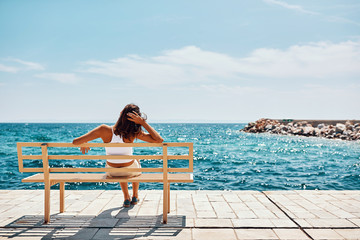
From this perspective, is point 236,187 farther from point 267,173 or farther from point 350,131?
point 350,131

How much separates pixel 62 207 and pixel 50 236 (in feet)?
3.01

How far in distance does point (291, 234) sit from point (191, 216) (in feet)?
4.54

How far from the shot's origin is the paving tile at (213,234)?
3.42m

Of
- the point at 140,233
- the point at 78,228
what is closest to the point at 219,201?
the point at 140,233

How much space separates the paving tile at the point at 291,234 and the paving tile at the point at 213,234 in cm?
58

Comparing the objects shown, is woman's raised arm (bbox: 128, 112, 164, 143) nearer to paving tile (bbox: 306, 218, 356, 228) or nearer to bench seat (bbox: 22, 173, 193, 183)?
bench seat (bbox: 22, 173, 193, 183)

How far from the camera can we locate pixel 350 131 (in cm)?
3941

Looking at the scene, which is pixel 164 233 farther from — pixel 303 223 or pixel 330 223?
pixel 330 223

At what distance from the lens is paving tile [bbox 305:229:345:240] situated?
3.47 m

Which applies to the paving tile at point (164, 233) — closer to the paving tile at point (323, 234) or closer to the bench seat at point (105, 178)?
the bench seat at point (105, 178)

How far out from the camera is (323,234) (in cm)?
356

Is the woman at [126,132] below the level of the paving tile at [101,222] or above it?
above

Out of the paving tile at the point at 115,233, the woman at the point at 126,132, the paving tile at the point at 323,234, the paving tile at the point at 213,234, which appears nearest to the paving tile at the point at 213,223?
the paving tile at the point at 213,234

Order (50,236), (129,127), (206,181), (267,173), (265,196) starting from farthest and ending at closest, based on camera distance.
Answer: (267,173)
(206,181)
(265,196)
(129,127)
(50,236)
